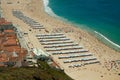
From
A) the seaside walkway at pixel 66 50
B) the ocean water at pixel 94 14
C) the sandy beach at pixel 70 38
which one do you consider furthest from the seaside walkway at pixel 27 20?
the ocean water at pixel 94 14

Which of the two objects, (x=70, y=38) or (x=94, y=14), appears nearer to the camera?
(x=70, y=38)

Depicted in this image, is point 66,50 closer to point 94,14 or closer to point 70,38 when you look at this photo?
point 70,38

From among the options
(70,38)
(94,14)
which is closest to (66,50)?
(70,38)

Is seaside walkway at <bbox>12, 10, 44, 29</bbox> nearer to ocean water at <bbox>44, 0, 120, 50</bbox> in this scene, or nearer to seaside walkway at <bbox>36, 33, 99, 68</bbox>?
seaside walkway at <bbox>36, 33, 99, 68</bbox>

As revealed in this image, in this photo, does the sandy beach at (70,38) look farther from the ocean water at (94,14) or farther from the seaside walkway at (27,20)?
the ocean water at (94,14)

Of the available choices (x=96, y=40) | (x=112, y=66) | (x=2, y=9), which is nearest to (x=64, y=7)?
(x=2, y=9)

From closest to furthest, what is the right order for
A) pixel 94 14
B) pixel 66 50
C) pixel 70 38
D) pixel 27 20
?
1. pixel 66 50
2. pixel 70 38
3. pixel 27 20
4. pixel 94 14
